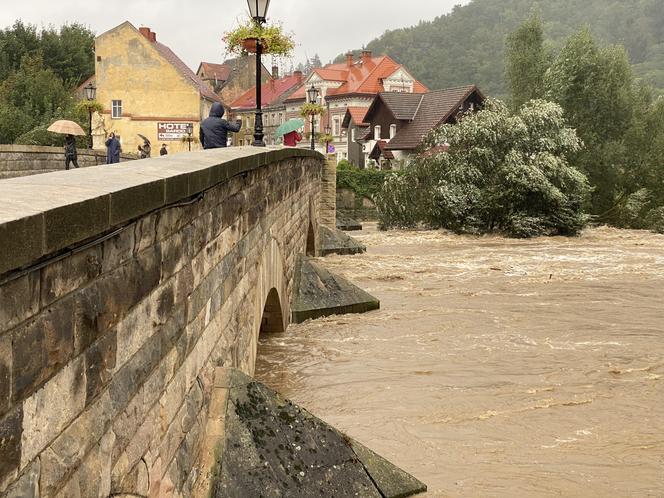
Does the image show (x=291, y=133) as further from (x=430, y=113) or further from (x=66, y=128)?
(x=430, y=113)

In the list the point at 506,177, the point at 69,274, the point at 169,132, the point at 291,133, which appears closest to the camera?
the point at 69,274

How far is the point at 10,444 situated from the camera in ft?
7.84

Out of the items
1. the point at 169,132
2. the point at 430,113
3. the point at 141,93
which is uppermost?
the point at 141,93

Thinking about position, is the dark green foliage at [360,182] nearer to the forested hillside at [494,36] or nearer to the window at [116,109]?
the window at [116,109]

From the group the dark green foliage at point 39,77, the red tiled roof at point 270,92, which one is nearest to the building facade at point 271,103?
the red tiled roof at point 270,92

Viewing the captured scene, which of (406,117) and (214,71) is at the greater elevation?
(214,71)

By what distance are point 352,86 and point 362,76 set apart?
1493 millimetres

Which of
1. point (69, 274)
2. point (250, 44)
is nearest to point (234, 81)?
point (250, 44)

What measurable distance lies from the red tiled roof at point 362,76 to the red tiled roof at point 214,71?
11886mm

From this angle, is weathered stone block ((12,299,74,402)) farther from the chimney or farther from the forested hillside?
the forested hillside

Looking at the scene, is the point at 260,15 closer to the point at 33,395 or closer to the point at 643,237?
the point at 33,395

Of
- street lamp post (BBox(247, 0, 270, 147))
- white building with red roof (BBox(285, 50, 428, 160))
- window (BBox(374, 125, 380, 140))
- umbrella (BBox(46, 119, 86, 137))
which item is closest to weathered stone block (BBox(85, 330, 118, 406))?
street lamp post (BBox(247, 0, 270, 147))

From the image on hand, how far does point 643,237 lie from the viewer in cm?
3134

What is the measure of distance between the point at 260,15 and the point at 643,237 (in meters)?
23.5
